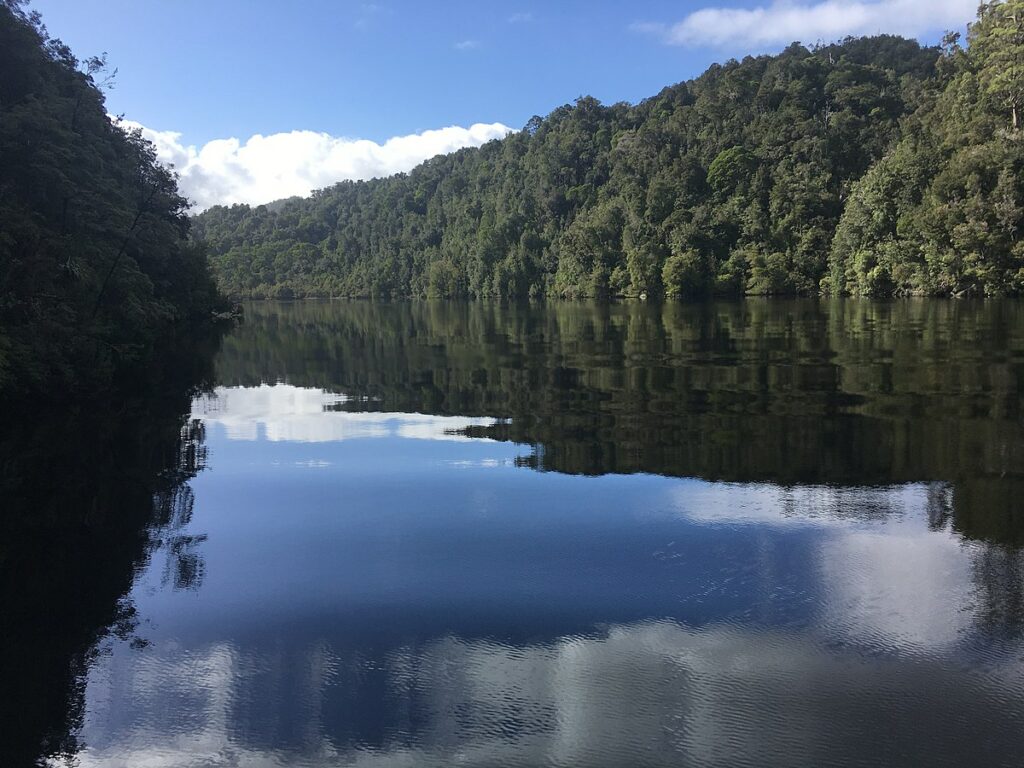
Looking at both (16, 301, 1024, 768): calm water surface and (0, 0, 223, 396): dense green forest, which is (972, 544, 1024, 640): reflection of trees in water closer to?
(16, 301, 1024, 768): calm water surface

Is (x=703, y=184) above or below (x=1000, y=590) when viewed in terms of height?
above

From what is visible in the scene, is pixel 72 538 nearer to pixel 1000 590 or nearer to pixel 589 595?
pixel 589 595

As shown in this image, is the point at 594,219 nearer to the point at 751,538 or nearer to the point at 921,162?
the point at 921,162

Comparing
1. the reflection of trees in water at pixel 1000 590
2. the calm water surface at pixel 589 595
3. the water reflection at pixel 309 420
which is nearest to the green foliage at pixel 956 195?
the calm water surface at pixel 589 595

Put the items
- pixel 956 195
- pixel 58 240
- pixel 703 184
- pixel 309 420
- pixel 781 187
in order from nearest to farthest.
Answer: pixel 309 420
pixel 58 240
pixel 956 195
pixel 781 187
pixel 703 184

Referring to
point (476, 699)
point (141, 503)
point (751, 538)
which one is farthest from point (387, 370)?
point (476, 699)

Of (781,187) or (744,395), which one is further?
(781,187)

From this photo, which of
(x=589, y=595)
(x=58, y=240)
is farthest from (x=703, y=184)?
(x=589, y=595)

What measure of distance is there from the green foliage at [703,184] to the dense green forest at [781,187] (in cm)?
32

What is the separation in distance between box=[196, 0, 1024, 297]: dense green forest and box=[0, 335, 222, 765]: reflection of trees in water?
68.3 metres

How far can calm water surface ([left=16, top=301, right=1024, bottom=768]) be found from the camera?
5977mm

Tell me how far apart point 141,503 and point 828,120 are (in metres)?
125

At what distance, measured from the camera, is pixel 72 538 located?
431 inches

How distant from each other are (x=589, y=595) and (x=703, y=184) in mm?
124099
